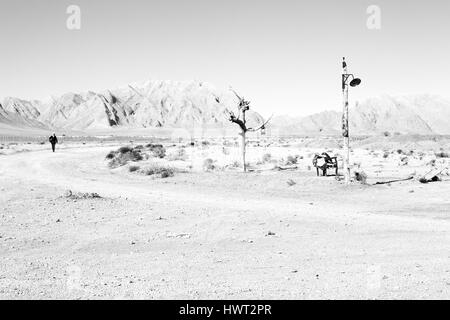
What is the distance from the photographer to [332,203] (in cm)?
1479

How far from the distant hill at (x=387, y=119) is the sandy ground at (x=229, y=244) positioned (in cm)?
15178

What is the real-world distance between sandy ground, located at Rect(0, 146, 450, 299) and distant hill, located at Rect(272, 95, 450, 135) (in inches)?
5975

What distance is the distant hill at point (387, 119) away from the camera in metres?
173

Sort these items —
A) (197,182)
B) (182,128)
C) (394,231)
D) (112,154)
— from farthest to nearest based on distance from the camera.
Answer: (182,128) < (112,154) < (197,182) < (394,231)

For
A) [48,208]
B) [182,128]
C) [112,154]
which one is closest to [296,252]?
[48,208]

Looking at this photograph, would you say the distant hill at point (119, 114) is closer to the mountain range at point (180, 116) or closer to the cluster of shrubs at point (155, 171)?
the mountain range at point (180, 116)

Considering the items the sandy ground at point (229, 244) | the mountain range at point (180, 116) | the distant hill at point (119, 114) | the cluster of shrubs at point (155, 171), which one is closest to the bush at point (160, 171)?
the cluster of shrubs at point (155, 171)

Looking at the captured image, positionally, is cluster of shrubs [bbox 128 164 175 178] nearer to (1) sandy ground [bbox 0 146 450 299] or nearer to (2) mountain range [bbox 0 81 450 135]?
(1) sandy ground [bbox 0 146 450 299]

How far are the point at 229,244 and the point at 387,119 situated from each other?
179390 millimetres

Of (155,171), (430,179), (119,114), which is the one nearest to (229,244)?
(430,179)

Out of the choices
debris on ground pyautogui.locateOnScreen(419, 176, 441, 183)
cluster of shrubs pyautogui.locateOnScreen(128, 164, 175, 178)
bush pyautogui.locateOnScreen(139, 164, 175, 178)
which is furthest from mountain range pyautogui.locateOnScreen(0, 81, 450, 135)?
debris on ground pyautogui.locateOnScreen(419, 176, 441, 183)
